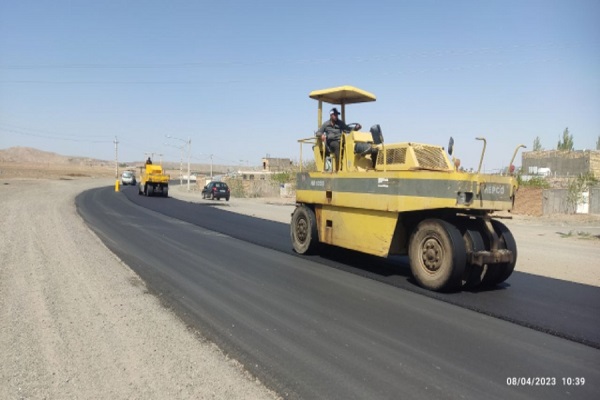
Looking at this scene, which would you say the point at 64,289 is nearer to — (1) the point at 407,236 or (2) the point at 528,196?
(1) the point at 407,236

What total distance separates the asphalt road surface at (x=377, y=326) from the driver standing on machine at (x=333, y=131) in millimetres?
2379

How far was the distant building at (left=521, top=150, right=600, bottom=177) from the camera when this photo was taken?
2180 inches

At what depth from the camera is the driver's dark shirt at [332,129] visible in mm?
8961

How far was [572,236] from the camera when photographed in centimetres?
1706

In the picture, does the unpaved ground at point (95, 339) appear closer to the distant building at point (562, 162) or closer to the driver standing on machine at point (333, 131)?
the driver standing on machine at point (333, 131)

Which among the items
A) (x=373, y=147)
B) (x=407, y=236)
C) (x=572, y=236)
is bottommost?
(x=572, y=236)

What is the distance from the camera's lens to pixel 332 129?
356 inches

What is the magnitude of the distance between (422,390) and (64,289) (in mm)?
5361

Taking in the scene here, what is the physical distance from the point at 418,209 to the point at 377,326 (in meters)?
2.30

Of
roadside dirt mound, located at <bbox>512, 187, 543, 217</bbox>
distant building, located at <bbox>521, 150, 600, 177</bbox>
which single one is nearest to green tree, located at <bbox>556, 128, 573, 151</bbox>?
distant building, located at <bbox>521, 150, 600, 177</bbox>

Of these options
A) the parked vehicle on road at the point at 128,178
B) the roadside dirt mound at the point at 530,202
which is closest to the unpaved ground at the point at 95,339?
the roadside dirt mound at the point at 530,202

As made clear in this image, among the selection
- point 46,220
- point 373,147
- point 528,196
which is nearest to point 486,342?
point 373,147
